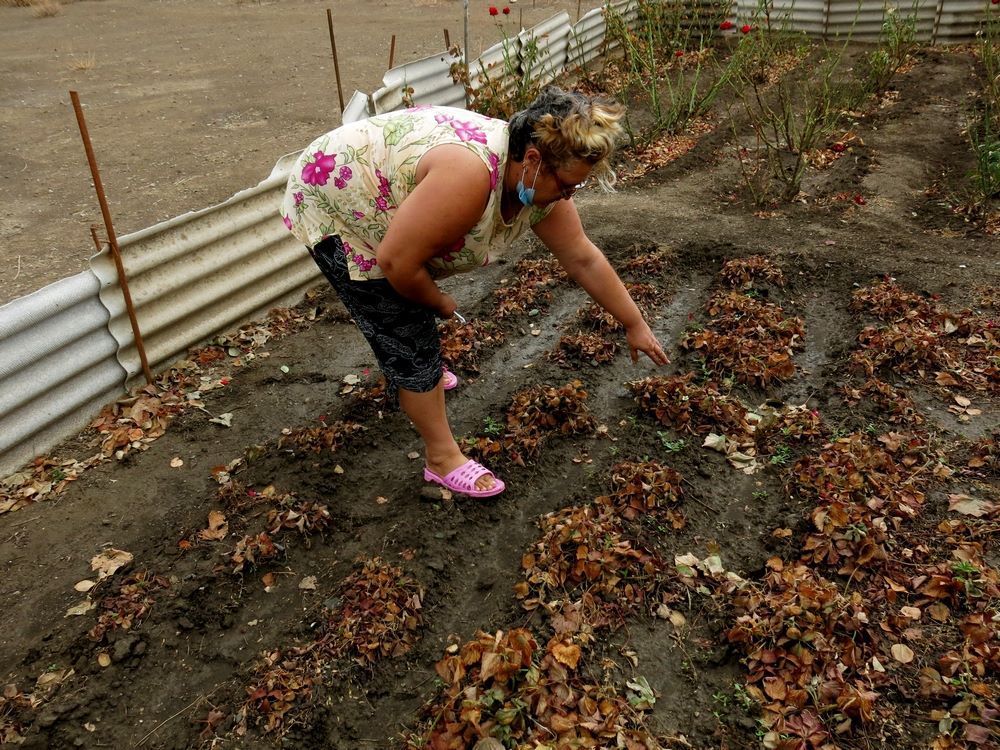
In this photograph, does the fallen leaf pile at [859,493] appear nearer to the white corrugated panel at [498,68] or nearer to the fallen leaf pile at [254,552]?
the fallen leaf pile at [254,552]

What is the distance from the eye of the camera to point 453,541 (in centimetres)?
270

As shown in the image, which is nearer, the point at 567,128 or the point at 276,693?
the point at 567,128

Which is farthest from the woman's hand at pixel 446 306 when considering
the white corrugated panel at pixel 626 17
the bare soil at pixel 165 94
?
the white corrugated panel at pixel 626 17

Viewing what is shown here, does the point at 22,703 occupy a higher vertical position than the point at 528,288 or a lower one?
lower

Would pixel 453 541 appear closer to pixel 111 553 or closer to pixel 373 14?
pixel 111 553

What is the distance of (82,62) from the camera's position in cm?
947

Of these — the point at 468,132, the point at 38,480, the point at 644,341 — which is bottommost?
the point at 38,480

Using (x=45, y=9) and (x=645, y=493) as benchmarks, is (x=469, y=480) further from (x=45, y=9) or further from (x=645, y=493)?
(x=45, y=9)

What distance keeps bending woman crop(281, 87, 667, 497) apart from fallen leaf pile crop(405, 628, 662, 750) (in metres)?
0.90

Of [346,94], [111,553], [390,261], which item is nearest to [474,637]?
[390,261]

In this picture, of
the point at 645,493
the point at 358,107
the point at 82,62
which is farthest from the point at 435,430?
the point at 82,62

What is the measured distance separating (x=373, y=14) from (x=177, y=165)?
25.0 feet

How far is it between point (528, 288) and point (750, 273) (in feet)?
4.18

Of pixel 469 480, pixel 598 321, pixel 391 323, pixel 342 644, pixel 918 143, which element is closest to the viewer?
pixel 342 644
